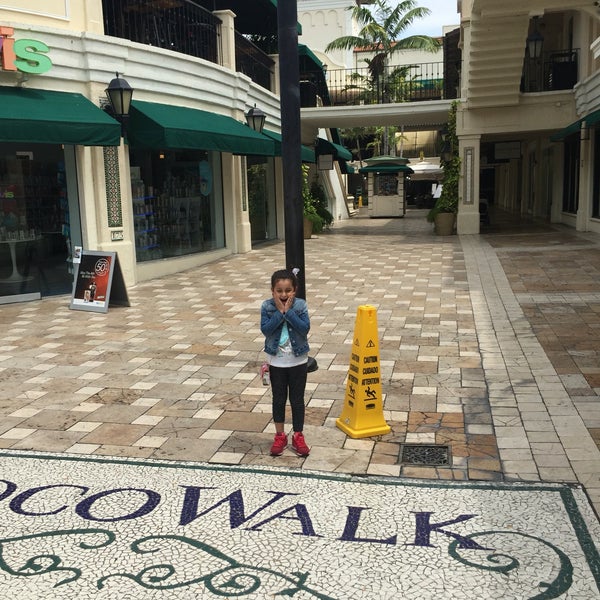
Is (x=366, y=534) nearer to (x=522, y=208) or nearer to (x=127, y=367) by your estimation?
(x=127, y=367)

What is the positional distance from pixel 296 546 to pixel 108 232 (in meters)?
9.68

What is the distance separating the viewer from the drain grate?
15.7ft

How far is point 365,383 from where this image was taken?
5262 mm

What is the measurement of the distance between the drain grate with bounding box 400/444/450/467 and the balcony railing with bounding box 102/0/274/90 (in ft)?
36.8

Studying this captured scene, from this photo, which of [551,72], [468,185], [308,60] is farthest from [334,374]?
[308,60]

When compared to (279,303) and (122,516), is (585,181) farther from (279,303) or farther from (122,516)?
(122,516)

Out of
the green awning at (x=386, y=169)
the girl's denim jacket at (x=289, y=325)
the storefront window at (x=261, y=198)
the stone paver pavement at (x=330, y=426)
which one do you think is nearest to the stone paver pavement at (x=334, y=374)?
the stone paver pavement at (x=330, y=426)

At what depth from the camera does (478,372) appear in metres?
6.89

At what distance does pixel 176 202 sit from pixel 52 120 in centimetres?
499

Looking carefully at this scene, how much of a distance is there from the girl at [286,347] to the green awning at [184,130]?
7970 mm

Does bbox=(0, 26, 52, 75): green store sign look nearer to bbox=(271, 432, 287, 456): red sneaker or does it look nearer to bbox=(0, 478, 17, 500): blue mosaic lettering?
bbox=(0, 478, 17, 500): blue mosaic lettering

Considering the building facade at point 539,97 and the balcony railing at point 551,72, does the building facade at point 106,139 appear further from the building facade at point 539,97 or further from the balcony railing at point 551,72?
the balcony railing at point 551,72

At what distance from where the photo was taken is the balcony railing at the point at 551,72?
20.3m

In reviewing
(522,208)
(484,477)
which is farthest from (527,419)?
(522,208)
